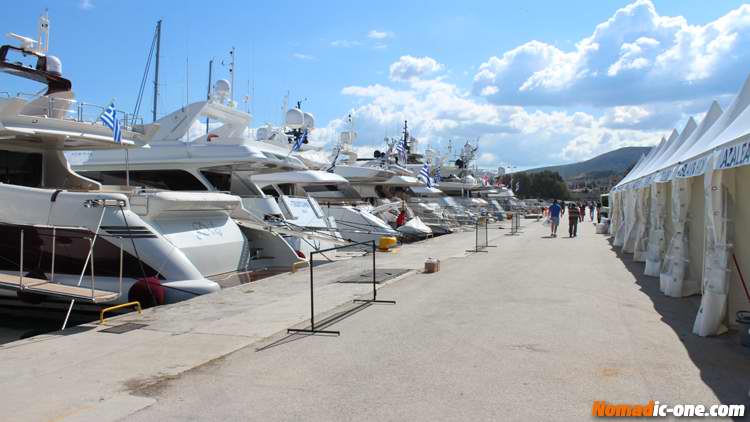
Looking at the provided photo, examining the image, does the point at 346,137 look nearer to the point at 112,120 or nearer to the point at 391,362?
the point at 112,120

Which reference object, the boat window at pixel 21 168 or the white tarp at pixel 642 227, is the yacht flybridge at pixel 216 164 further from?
the white tarp at pixel 642 227

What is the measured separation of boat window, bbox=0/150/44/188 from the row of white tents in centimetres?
1445

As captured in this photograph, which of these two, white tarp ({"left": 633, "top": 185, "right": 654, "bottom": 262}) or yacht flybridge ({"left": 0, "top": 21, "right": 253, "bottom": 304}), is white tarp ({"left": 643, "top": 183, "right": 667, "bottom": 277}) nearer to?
white tarp ({"left": 633, "top": 185, "right": 654, "bottom": 262})

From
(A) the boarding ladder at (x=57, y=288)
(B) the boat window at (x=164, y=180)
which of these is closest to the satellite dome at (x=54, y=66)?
(B) the boat window at (x=164, y=180)

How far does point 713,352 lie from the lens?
21.5ft

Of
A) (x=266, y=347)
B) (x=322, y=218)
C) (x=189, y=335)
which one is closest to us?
(x=266, y=347)

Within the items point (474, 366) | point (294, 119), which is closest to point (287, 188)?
point (294, 119)

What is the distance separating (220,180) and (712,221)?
53.5 feet

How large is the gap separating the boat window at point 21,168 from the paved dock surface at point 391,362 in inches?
290

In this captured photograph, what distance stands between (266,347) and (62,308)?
5734 mm

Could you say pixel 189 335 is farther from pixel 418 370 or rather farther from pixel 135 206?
pixel 135 206

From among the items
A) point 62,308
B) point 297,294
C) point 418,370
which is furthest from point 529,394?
point 62,308

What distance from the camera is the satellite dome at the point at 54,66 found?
15.2 metres

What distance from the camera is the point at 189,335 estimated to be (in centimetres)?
790
